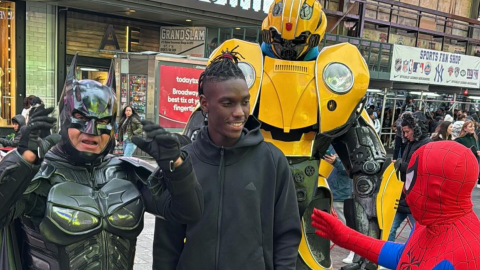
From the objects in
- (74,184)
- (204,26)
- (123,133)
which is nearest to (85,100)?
(74,184)

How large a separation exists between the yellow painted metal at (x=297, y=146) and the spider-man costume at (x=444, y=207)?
964mm

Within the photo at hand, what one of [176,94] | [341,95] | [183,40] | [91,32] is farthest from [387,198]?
[91,32]

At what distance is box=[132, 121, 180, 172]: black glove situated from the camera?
4.67ft

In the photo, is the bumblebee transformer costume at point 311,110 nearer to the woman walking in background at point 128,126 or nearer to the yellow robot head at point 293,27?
the yellow robot head at point 293,27

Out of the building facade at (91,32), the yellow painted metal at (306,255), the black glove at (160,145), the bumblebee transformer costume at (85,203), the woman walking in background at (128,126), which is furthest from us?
the building facade at (91,32)

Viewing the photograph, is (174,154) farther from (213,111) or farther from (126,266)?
(126,266)

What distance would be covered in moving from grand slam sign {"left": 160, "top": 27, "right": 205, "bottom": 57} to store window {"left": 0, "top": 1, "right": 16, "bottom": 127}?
12.4 ft

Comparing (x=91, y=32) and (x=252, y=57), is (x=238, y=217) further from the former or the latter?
(x=91, y=32)

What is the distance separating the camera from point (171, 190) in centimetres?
162

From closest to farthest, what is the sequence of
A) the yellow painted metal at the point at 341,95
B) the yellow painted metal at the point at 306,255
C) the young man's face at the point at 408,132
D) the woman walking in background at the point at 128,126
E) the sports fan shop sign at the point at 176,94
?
the yellow painted metal at the point at 341,95
the yellow painted metal at the point at 306,255
the young man's face at the point at 408,132
the woman walking in background at the point at 128,126
the sports fan shop sign at the point at 176,94

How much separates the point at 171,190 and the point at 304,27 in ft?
4.89

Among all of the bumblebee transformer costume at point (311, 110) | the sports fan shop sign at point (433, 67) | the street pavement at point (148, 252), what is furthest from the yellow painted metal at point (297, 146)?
the sports fan shop sign at point (433, 67)

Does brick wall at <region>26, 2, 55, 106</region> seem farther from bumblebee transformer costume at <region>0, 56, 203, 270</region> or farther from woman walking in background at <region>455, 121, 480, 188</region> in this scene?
bumblebee transformer costume at <region>0, 56, 203, 270</region>

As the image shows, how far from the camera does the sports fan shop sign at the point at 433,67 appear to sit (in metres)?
13.0
